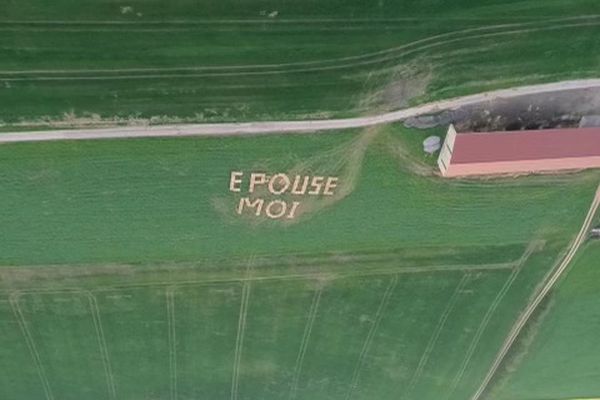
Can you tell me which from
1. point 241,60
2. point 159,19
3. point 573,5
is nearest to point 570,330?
point 573,5

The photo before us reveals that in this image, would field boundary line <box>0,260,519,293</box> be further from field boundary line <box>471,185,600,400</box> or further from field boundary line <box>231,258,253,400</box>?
field boundary line <box>471,185,600,400</box>

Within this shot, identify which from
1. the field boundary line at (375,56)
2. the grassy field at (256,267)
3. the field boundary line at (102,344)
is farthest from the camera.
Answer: the field boundary line at (102,344)

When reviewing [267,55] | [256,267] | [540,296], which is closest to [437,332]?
[540,296]

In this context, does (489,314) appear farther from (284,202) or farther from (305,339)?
(284,202)

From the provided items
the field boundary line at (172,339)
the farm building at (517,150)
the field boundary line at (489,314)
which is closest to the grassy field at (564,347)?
the field boundary line at (489,314)

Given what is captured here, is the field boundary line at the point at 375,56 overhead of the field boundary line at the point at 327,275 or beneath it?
overhead

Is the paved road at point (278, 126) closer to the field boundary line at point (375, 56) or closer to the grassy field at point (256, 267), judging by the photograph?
the grassy field at point (256, 267)

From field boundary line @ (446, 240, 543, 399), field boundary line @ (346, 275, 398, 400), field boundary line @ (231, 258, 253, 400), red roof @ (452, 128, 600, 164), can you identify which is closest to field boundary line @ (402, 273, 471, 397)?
field boundary line @ (446, 240, 543, 399)
